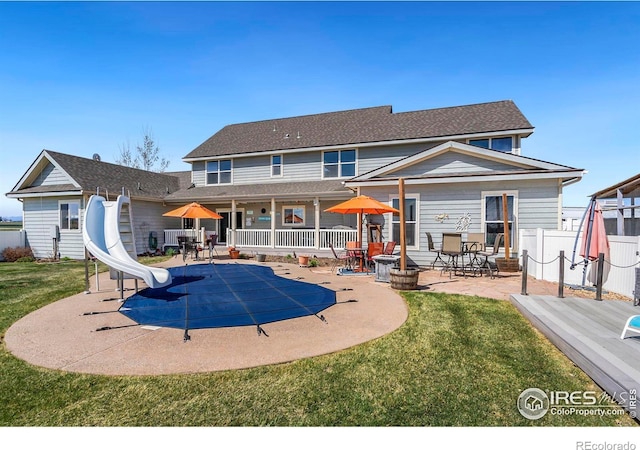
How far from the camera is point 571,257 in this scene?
903 cm

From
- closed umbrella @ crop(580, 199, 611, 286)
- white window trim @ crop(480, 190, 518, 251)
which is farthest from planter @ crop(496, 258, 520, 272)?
closed umbrella @ crop(580, 199, 611, 286)

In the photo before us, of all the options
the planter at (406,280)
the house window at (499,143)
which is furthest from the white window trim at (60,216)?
the house window at (499,143)

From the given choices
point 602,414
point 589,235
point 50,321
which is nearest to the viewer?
point 602,414

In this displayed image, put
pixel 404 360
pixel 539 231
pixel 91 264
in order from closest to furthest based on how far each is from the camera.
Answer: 1. pixel 404 360
2. pixel 539 231
3. pixel 91 264

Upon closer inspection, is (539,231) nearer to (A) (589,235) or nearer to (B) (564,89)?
(A) (589,235)

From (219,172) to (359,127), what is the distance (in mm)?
8970

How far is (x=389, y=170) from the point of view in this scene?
12.9 m

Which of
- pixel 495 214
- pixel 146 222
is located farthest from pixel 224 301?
pixel 146 222

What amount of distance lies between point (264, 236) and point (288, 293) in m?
8.84

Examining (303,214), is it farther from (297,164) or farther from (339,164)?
(339,164)

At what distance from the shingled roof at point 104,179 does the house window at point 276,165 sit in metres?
6.77

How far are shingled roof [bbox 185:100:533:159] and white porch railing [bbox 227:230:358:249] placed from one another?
511cm

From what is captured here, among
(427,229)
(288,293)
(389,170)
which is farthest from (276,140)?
(288,293)

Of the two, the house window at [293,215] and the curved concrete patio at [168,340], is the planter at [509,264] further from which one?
the house window at [293,215]
